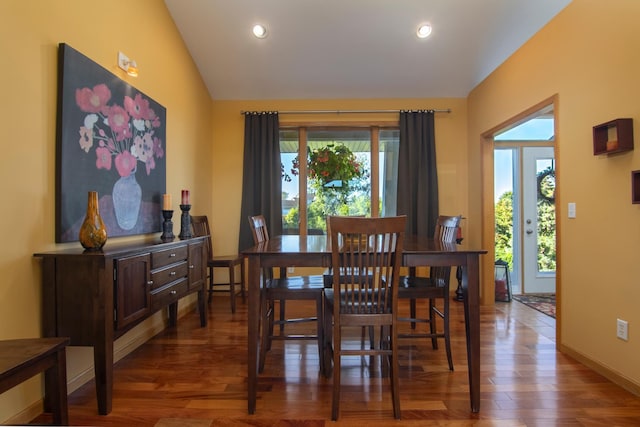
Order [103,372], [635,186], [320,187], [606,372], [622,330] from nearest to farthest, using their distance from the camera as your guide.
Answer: [103,372] < [635,186] < [622,330] < [606,372] < [320,187]

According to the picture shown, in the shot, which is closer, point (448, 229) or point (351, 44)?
point (448, 229)

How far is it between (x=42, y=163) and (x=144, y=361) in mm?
1523

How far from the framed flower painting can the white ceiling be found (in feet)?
3.88

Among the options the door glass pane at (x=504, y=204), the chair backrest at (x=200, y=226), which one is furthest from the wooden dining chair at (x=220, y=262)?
the door glass pane at (x=504, y=204)

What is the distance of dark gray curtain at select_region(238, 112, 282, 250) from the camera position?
438 cm

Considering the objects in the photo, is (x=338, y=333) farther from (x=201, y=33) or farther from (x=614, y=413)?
(x=201, y=33)

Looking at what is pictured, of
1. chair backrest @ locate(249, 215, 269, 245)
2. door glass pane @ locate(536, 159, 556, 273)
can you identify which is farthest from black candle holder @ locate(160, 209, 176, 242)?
door glass pane @ locate(536, 159, 556, 273)

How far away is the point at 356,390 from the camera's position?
2.02 metres

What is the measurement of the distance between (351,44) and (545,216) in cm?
342

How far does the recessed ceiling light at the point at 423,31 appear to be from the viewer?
3.38 metres

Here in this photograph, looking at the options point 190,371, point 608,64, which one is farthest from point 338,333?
point 608,64

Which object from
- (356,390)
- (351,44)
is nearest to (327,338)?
(356,390)

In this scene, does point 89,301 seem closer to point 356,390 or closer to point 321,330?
point 321,330

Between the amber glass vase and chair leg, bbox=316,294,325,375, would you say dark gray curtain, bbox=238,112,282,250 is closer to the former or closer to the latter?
chair leg, bbox=316,294,325,375
